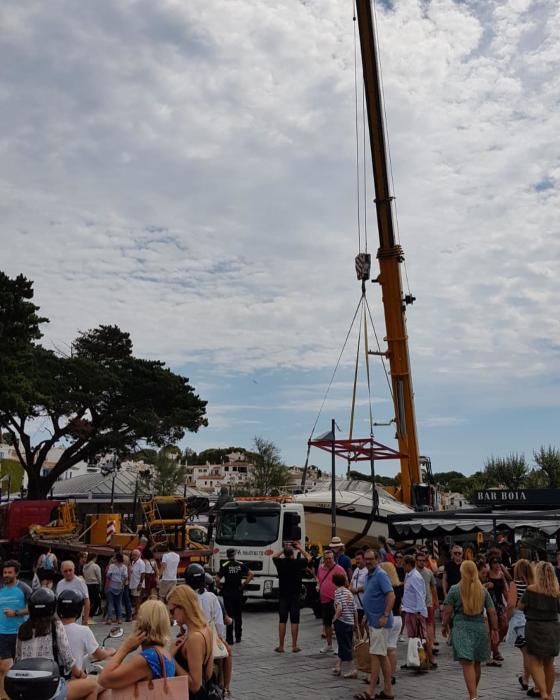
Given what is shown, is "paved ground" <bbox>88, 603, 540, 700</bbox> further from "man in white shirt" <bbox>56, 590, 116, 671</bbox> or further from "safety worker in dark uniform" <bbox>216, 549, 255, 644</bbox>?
"man in white shirt" <bbox>56, 590, 116, 671</bbox>

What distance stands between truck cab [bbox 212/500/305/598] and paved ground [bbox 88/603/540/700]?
4.14m

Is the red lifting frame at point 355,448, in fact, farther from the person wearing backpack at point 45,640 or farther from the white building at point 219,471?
the white building at point 219,471

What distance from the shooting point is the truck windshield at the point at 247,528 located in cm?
1686

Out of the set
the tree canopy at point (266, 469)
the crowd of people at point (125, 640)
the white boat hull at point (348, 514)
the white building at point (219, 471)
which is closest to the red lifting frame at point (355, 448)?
the white boat hull at point (348, 514)

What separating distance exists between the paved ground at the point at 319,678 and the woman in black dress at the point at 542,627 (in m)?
0.75

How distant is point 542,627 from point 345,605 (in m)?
2.84

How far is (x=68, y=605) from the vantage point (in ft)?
16.9

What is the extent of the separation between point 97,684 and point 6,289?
30.4 meters

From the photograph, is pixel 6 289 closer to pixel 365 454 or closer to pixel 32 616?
pixel 365 454

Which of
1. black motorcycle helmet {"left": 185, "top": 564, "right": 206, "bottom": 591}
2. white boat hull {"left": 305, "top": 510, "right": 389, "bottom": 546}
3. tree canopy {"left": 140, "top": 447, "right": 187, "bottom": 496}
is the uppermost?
tree canopy {"left": 140, "top": 447, "right": 187, "bottom": 496}

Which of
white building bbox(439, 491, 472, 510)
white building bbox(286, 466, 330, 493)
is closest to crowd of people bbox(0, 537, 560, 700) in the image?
white building bbox(286, 466, 330, 493)

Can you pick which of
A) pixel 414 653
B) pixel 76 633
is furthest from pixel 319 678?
pixel 76 633

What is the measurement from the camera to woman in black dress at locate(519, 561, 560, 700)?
7461 mm

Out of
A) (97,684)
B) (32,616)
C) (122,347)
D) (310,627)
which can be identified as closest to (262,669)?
(310,627)
